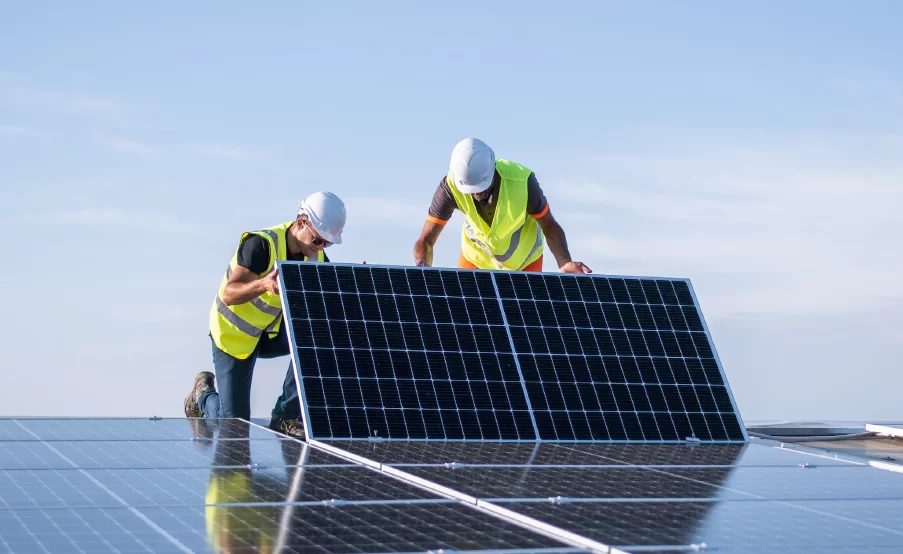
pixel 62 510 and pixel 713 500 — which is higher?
pixel 713 500

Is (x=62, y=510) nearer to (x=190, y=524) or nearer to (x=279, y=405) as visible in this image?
(x=190, y=524)

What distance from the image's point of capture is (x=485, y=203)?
34.4 feet

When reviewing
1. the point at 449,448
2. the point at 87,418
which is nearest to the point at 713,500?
the point at 449,448

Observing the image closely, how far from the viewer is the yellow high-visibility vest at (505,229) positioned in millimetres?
10367

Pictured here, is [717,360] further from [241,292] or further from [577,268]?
[241,292]

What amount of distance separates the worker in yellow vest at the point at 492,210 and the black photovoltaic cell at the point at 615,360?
163 cm

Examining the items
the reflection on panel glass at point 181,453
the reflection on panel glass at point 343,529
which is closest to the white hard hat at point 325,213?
the reflection on panel glass at point 181,453

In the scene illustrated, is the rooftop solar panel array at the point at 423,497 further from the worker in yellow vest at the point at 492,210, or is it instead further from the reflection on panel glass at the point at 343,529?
the worker in yellow vest at the point at 492,210

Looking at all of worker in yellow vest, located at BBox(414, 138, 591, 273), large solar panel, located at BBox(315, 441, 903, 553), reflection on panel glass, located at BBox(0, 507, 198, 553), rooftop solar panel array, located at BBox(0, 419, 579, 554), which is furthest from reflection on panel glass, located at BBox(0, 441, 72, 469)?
worker in yellow vest, located at BBox(414, 138, 591, 273)

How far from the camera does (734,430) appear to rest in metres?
8.28

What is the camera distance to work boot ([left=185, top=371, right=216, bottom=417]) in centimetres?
1120

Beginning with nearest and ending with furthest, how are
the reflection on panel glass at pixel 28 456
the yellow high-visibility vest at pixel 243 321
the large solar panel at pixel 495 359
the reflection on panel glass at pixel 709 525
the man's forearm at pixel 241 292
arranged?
the reflection on panel glass at pixel 709 525, the reflection on panel glass at pixel 28 456, the large solar panel at pixel 495 359, the man's forearm at pixel 241 292, the yellow high-visibility vest at pixel 243 321

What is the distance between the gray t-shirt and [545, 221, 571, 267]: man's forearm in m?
0.18

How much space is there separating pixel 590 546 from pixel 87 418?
16.6ft
